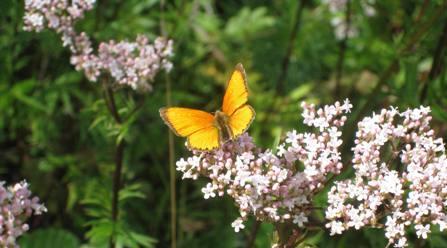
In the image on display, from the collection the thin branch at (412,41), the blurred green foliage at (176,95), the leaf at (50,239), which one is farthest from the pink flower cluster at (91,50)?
the thin branch at (412,41)

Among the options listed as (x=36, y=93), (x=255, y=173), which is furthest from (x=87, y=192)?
(x=255, y=173)

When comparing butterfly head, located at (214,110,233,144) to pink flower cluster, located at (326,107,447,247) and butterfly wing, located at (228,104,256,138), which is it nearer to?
butterfly wing, located at (228,104,256,138)

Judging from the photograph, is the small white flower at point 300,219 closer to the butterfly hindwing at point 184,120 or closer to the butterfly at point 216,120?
the butterfly at point 216,120

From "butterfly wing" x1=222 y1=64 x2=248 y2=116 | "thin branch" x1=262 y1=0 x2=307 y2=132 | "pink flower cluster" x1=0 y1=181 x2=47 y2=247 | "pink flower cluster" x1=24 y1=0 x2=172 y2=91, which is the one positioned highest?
"thin branch" x1=262 y1=0 x2=307 y2=132

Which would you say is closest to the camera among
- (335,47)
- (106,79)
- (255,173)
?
(255,173)

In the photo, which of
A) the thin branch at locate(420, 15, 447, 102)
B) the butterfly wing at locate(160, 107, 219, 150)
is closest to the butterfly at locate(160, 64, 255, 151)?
the butterfly wing at locate(160, 107, 219, 150)

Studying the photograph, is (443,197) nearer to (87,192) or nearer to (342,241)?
(342,241)

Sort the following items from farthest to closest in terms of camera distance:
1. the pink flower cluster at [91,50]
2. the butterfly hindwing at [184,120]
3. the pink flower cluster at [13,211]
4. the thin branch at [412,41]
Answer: the thin branch at [412,41] → the pink flower cluster at [91,50] → the butterfly hindwing at [184,120] → the pink flower cluster at [13,211]
